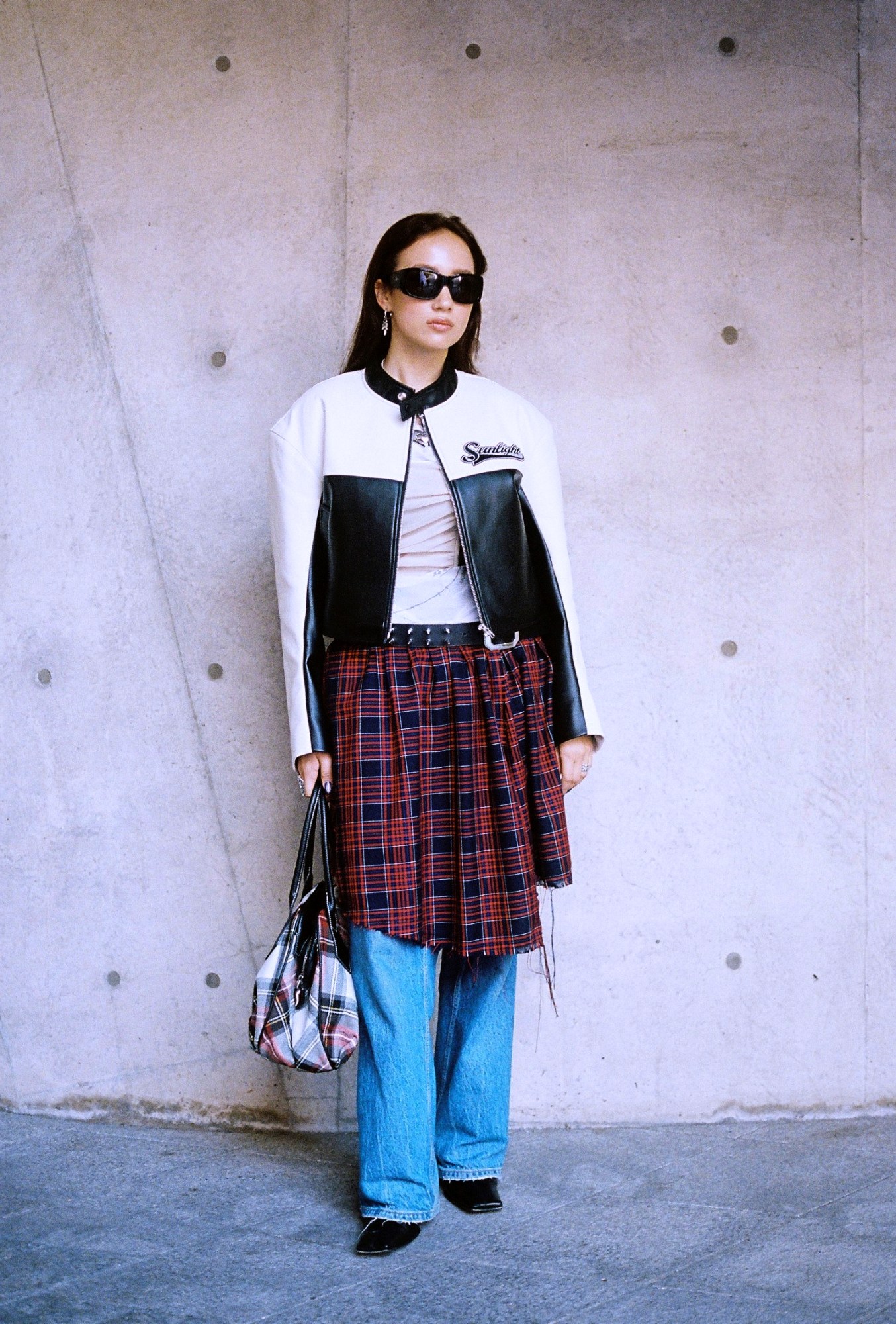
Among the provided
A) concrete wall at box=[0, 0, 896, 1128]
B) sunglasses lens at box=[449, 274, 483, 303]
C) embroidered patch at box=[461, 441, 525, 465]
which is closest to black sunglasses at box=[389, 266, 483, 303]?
sunglasses lens at box=[449, 274, 483, 303]

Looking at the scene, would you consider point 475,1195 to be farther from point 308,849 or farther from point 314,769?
point 314,769

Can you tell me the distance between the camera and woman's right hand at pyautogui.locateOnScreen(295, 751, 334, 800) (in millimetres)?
2244

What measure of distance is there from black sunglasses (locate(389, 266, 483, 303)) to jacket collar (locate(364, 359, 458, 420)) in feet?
0.50

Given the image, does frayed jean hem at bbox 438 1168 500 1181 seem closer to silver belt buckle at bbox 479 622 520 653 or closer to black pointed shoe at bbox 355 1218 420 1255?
black pointed shoe at bbox 355 1218 420 1255

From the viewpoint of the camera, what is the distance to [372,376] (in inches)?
89.7

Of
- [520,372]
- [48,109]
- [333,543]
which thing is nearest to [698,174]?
[520,372]

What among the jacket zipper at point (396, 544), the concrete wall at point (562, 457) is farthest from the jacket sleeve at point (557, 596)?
the concrete wall at point (562, 457)

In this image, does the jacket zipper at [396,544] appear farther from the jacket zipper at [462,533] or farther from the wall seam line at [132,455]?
the wall seam line at [132,455]

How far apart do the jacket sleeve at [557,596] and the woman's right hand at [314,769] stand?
448 mm

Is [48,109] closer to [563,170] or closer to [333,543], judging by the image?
[563,170]

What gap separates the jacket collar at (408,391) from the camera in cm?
225

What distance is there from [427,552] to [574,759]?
0.50 meters

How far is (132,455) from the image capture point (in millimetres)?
2740

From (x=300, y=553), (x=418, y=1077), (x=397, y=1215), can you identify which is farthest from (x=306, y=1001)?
(x=300, y=553)
